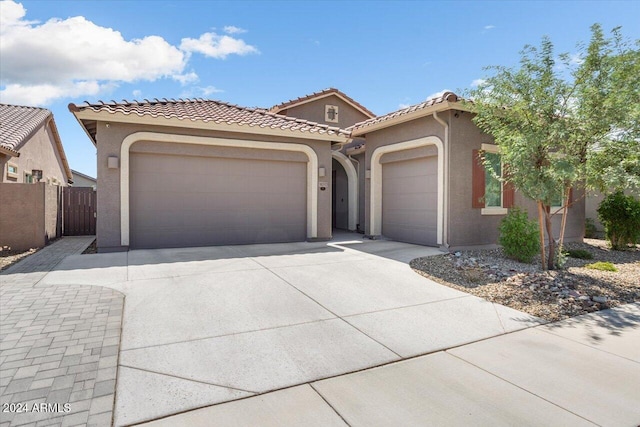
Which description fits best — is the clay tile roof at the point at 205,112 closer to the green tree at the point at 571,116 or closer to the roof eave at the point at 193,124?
the roof eave at the point at 193,124

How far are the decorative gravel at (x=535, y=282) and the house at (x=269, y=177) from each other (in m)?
1.85

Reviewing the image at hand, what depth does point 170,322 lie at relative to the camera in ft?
14.8

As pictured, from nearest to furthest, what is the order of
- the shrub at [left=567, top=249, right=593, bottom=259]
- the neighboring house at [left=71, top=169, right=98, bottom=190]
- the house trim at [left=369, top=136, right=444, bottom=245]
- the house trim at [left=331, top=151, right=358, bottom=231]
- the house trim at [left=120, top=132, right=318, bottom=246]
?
the house trim at [left=120, top=132, right=318, bottom=246] < the shrub at [left=567, top=249, right=593, bottom=259] < the house trim at [left=369, top=136, right=444, bottom=245] < the house trim at [left=331, top=151, right=358, bottom=231] < the neighboring house at [left=71, top=169, right=98, bottom=190]

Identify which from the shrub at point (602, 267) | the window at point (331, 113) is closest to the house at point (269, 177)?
the shrub at point (602, 267)

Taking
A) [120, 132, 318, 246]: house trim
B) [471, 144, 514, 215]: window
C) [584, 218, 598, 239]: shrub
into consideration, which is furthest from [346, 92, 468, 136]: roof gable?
[584, 218, 598, 239]: shrub

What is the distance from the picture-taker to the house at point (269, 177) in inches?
364

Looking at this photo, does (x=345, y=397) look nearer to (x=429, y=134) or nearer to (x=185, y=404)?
(x=185, y=404)

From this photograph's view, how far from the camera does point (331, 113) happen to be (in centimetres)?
1817

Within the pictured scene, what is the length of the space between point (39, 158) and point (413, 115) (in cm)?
1874

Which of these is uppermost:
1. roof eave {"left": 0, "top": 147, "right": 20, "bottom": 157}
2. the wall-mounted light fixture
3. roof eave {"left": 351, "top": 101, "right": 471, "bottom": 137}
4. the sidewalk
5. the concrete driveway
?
roof eave {"left": 351, "top": 101, "right": 471, "bottom": 137}

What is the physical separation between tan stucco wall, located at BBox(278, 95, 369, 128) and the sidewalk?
1506 centimetres

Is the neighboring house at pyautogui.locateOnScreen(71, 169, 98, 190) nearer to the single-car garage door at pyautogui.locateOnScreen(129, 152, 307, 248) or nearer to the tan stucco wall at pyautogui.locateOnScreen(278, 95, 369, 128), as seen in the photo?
the tan stucco wall at pyautogui.locateOnScreen(278, 95, 369, 128)

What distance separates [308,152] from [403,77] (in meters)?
5.79

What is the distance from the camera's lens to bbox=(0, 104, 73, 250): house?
394 inches
